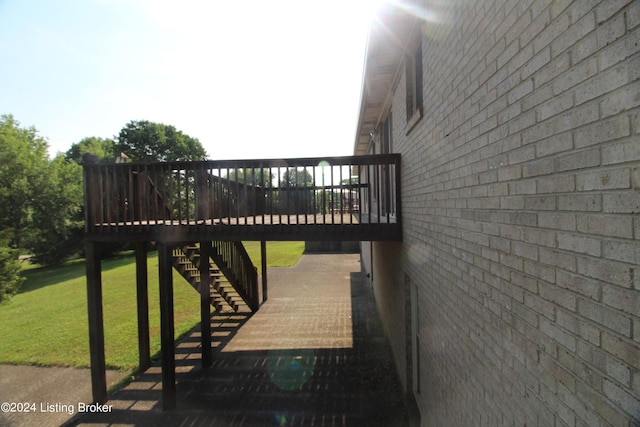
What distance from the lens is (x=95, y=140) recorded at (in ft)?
157

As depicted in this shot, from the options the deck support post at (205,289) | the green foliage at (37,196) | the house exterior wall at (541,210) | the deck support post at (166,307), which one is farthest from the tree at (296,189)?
the green foliage at (37,196)

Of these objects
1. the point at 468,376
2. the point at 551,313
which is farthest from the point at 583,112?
the point at 468,376

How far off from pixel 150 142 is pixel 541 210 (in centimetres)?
5168

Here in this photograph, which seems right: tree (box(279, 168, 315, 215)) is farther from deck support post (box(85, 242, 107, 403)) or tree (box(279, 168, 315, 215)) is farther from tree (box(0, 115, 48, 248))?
tree (box(0, 115, 48, 248))

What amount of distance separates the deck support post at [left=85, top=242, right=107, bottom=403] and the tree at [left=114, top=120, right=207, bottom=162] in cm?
4285

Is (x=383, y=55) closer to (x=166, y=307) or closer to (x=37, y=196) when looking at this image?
(x=166, y=307)

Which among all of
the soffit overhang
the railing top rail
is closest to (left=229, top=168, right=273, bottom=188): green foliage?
the railing top rail

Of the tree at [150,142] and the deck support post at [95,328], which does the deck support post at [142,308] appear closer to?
the deck support post at [95,328]

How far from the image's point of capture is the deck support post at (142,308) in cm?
714

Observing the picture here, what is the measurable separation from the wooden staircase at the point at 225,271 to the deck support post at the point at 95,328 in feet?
4.90

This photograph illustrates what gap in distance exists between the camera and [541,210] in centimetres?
139

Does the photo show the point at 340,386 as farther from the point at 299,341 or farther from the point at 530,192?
the point at 530,192

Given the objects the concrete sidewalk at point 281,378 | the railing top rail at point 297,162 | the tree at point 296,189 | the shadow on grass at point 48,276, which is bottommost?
the shadow on grass at point 48,276

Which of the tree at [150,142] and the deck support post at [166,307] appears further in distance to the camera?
the tree at [150,142]
